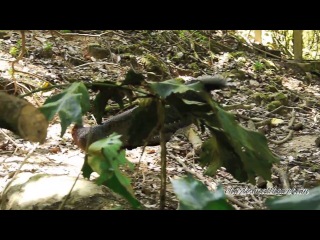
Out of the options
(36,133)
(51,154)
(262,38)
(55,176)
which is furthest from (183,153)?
(262,38)

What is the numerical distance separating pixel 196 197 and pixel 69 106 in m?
0.31

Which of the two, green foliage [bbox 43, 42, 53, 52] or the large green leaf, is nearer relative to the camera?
the large green leaf

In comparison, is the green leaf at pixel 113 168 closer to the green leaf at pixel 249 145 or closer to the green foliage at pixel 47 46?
the green leaf at pixel 249 145

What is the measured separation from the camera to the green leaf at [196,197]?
523mm

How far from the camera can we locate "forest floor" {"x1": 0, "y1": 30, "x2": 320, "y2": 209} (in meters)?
1.67

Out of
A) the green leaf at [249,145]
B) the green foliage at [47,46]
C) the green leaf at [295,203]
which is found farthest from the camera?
the green foliage at [47,46]

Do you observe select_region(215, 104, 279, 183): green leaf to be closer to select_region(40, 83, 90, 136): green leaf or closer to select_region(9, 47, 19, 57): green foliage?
select_region(40, 83, 90, 136): green leaf

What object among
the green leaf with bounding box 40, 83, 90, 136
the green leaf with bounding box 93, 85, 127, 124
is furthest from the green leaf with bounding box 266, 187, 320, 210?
the green leaf with bounding box 93, 85, 127, 124

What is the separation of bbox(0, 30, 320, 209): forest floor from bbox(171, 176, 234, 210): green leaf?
0.61 m

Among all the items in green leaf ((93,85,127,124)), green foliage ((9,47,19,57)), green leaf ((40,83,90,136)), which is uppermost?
green leaf ((40,83,90,136))

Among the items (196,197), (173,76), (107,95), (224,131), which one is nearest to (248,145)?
(224,131)

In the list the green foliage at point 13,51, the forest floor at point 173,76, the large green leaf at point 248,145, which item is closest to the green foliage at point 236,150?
the large green leaf at point 248,145

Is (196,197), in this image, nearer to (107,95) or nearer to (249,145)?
(249,145)

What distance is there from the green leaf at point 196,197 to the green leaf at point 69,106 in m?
0.25
